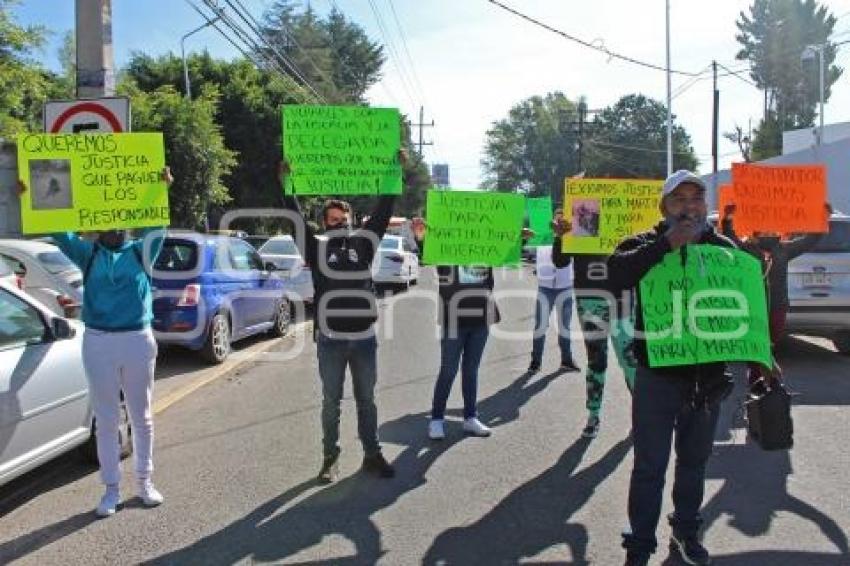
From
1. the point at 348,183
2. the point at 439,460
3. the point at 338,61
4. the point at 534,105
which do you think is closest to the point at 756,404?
the point at 439,460

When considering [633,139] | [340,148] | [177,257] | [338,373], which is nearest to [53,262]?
[177,257]

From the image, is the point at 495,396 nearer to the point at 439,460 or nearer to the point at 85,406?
the point at 439,460

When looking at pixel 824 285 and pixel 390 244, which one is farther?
pixel 390 244

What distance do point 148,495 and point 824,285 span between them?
794 cm

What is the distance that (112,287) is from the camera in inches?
200

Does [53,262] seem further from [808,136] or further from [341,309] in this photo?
[808,136]

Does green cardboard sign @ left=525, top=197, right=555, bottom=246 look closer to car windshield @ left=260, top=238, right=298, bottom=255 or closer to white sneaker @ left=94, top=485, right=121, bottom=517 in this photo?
white sneaker @ left=94, top=485, right=121, bottom=517

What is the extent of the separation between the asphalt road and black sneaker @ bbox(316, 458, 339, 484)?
82mm

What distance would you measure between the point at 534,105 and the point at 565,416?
9747 centimetres

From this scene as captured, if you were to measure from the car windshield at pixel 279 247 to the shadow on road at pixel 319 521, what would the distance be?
37.9ft

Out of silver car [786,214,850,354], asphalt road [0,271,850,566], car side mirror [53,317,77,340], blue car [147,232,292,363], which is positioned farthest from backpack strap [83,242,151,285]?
silver car [786,214,850,354]

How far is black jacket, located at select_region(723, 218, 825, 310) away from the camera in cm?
750

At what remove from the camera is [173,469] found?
6023 millimetres

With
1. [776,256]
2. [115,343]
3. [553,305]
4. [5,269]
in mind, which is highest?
[776,256]
